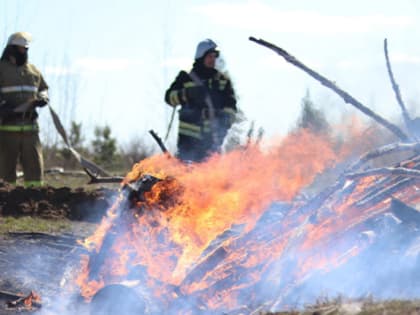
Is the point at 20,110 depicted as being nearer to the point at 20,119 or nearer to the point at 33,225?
the point at 20,119

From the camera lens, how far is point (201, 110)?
9719 mm

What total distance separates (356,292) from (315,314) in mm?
784

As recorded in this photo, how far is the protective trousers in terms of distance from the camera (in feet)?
35.5

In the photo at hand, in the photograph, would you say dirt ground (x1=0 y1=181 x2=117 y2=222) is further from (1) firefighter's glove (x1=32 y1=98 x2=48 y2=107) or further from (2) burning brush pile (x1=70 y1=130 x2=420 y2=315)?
(2) burning brush pile (x1=70 y1=130 x2=420 y2=315)

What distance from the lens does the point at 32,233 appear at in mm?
8328

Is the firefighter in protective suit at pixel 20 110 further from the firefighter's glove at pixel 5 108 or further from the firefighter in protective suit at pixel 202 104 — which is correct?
the firefighter in protective suit at pixel 202 104

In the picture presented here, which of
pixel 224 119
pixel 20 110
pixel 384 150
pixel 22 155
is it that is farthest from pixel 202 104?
pixel 384 150

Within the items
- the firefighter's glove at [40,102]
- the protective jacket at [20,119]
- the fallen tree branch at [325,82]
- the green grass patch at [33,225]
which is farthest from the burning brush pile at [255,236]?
the protective jacket at [20,119]

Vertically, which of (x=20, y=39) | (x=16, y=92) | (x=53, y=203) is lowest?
(x=53, y=203)

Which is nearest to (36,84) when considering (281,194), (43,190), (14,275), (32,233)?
(43,190)

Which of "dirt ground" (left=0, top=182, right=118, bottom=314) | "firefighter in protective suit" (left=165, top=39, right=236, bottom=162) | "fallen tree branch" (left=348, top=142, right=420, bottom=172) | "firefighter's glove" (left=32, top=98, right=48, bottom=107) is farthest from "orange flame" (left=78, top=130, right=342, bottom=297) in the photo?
"firefighter's glove" (left=32, top=98, right=48, bottom=107)

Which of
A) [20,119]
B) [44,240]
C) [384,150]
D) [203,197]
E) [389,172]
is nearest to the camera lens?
[389,172]

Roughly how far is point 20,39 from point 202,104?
2989 millimetres

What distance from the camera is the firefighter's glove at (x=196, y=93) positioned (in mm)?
9641
